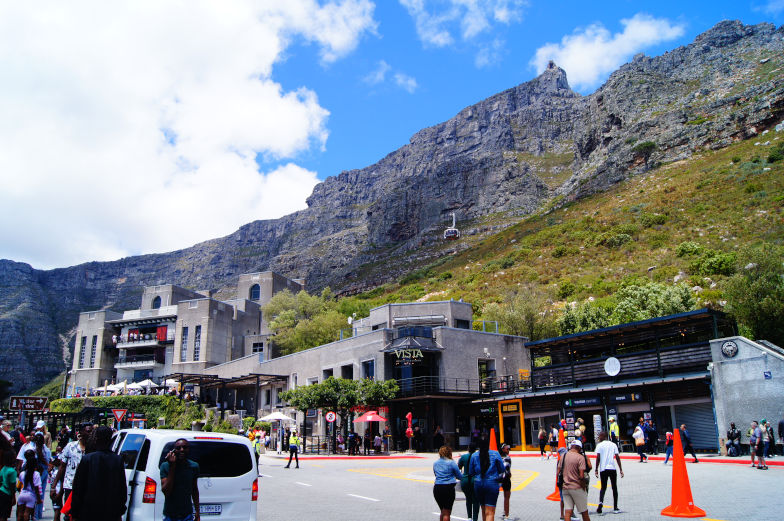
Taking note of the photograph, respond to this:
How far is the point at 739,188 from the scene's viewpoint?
59031 mm

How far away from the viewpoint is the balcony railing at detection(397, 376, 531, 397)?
35.6 metres

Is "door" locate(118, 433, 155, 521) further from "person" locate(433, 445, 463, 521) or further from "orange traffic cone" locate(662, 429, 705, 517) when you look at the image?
"orange traffic cone" locate(662, 429, 705, 517)

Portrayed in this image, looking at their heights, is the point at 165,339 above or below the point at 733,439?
above


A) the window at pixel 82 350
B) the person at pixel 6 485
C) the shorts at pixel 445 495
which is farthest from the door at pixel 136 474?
the window at pixel 82 350

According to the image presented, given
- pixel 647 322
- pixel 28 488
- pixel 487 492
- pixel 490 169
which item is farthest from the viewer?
pixel 490 169

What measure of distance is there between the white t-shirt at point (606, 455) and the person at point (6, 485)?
10402 mm

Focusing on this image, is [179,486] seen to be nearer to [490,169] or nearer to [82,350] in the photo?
[82,350]

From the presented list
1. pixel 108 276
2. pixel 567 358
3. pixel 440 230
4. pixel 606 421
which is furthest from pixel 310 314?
pixel 108 276

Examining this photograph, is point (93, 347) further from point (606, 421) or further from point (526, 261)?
point (606, 421)

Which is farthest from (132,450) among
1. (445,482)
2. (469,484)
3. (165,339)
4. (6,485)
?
(165,339)

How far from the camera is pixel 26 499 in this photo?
945 centimetres

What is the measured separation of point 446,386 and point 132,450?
2931 centimetres

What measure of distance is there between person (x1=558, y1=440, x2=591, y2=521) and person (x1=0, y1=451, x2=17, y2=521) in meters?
8.42

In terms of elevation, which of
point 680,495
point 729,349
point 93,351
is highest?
point 93,351
